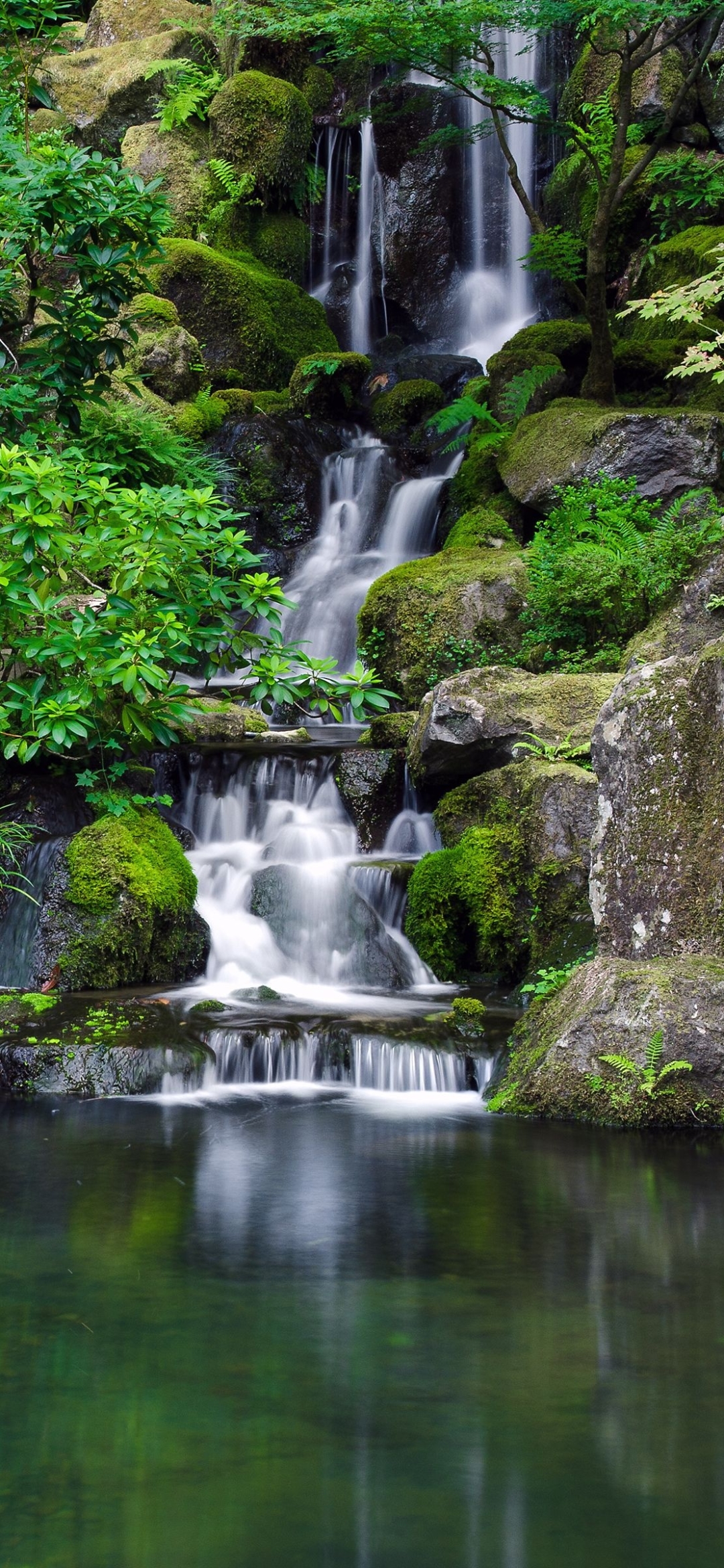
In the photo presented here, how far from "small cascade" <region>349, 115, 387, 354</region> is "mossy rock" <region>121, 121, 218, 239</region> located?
7.50ft

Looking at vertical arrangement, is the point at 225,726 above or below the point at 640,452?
below

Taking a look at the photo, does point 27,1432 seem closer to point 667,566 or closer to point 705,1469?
point 705,1469

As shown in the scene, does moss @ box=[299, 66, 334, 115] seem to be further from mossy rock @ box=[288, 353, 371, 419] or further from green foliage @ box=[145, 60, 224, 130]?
mossy rock @ box=[288, 353, 371, 419]

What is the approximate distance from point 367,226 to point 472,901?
14602mm

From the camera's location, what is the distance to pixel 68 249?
25.0ft

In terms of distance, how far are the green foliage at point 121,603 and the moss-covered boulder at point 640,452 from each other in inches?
180

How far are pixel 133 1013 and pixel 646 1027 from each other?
9.17 feet

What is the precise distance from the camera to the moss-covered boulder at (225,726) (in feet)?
35.1

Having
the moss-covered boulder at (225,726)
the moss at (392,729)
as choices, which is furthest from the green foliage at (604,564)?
the moss-covered boulder at (225,726)

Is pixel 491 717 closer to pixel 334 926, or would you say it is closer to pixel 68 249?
pixel 334 926

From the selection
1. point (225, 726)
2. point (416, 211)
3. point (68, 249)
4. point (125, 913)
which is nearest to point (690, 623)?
point (125, 913)

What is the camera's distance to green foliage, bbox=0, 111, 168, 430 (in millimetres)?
7219

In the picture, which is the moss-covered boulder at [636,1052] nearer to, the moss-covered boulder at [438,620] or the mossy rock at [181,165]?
the moss-covered boulder at [438,620]

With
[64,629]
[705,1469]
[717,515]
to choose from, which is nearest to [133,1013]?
[64,629]
